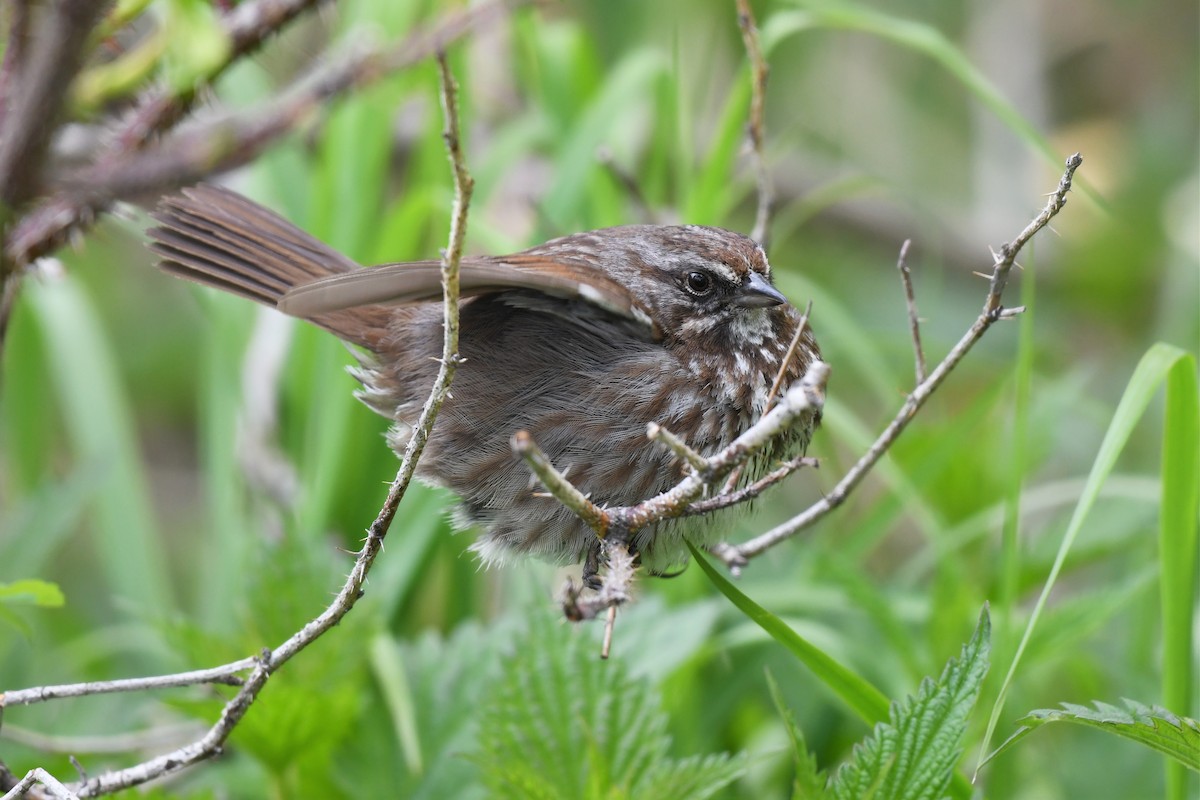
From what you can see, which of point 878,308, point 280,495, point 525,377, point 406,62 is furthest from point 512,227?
point 406,62

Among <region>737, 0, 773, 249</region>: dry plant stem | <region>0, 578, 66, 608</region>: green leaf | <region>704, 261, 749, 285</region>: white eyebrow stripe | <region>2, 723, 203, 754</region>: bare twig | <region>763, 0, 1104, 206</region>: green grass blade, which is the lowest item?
<region>2, 723, 203, 754</region>: bare twig

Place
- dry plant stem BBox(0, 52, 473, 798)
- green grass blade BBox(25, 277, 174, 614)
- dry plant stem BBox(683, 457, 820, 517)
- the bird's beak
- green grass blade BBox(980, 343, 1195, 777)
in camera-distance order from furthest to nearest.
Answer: green grass blade BBox(25, 277, 174, 614) → the bird's beak → green grass blade BBox(980, 343, 1195, 777) → dry plant stem BBox(683, 457, 820, 517) → dry plant stem BBox(0, 52, 473, 798)

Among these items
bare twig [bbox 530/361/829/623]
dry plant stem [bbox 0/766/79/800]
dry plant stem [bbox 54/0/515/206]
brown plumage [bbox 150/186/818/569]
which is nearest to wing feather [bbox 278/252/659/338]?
brown plumage [bbox 150/186/818/569]

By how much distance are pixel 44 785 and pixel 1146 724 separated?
1.42 metres

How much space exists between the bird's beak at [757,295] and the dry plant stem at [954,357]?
1.53 feet

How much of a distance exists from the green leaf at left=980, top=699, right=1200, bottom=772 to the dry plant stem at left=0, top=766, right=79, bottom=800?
116 centimetres

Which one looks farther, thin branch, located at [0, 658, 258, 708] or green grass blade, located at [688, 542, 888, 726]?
green grass blade, located at [688, 542, 888, 726]

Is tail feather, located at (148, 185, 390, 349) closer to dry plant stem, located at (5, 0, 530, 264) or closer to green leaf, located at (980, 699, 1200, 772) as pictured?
dry plant stem, located at (5, 0, 530, 264)

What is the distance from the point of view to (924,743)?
180 centimetres

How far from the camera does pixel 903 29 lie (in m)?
2.80

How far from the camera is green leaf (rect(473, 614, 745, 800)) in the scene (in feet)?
6.86

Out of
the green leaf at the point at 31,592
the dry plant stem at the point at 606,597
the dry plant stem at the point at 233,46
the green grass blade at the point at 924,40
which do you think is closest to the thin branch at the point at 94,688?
the green leaf at the point at 31,592

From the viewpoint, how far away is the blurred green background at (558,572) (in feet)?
8.84

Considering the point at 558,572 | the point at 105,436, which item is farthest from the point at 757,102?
the point at 105,436
